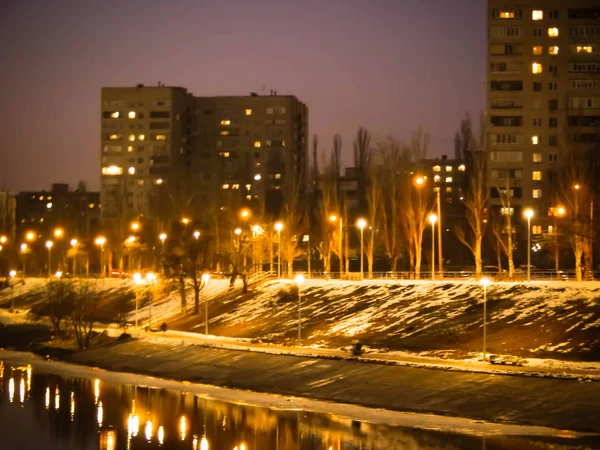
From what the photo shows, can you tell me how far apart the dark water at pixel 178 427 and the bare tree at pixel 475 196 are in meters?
29.9

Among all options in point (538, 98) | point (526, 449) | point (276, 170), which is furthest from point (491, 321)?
point (276, 170)

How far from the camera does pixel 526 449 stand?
31766mm

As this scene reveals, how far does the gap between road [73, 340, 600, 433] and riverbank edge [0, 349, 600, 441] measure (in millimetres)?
448

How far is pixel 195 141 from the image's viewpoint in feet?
552

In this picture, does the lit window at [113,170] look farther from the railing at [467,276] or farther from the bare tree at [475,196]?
the railing at [467,276]

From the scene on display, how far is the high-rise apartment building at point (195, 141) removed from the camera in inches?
6304

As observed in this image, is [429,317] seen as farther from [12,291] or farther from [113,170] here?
[113,170]

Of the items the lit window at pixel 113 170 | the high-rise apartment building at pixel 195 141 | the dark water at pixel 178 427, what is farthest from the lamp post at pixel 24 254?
the dark water at pixel 178 427

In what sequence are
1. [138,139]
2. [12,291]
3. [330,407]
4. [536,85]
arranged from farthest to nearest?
[138,139] → [12,291] → [536,85] → [330,407]

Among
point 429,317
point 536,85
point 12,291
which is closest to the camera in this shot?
point 429,317

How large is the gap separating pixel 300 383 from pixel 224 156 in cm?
12261

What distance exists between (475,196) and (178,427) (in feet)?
139

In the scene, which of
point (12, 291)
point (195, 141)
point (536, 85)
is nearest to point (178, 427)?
point (12, 291)

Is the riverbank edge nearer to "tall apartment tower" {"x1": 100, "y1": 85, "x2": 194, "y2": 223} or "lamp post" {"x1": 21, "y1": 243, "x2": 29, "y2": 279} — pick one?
"lamp post" {"x1": 21, "y1": 243, "x2": 29, "y2": 279}
